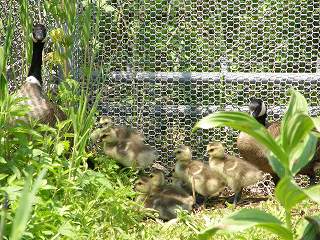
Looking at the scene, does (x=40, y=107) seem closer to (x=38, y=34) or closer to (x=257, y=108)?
(x=38, y=34)

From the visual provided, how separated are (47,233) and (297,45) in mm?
3443

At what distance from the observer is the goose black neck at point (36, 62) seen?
19.8ft

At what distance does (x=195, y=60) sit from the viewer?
21.6ft

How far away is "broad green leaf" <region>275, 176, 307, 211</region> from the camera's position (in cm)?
315

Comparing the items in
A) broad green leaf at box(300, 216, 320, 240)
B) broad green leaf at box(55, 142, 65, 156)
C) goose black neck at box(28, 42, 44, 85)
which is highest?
broad green leaf at box(300, 216, 320, 240)

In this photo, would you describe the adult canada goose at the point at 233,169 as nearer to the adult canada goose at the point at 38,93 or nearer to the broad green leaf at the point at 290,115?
the adult canada goose at the point at 38,93

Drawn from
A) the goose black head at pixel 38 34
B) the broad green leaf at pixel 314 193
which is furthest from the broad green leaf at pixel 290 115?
the goose black head at pixel 38 34

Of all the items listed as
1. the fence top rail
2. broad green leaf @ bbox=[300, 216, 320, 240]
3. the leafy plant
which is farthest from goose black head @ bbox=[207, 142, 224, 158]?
broad green leaf @ bbox=[300, 216, 320, 240]

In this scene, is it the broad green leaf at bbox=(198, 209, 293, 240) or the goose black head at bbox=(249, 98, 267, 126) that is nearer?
the broad green leaf at bbox=(198, 209, 293, 240)

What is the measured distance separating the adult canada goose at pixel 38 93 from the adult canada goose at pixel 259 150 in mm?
1566

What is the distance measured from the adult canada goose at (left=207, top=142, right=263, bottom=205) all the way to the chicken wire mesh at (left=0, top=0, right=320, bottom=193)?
592 mm

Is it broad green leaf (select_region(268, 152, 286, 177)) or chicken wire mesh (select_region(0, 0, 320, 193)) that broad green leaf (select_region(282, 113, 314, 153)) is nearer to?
broad green leaf (select_region(268, 152, 286, 177))

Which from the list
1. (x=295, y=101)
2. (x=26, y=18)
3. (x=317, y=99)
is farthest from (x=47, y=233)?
(x=317, y=99)

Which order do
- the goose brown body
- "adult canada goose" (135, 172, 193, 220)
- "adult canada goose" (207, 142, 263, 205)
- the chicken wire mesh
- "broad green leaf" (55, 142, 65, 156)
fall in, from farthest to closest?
the chicken wire mesh → "adult canada goose" (207, 142, 263, 205) → the goose brown body → "adult canada goose" (135, 172, 193, 220) → "broad green leaf" (55, 142, 65, 156)
